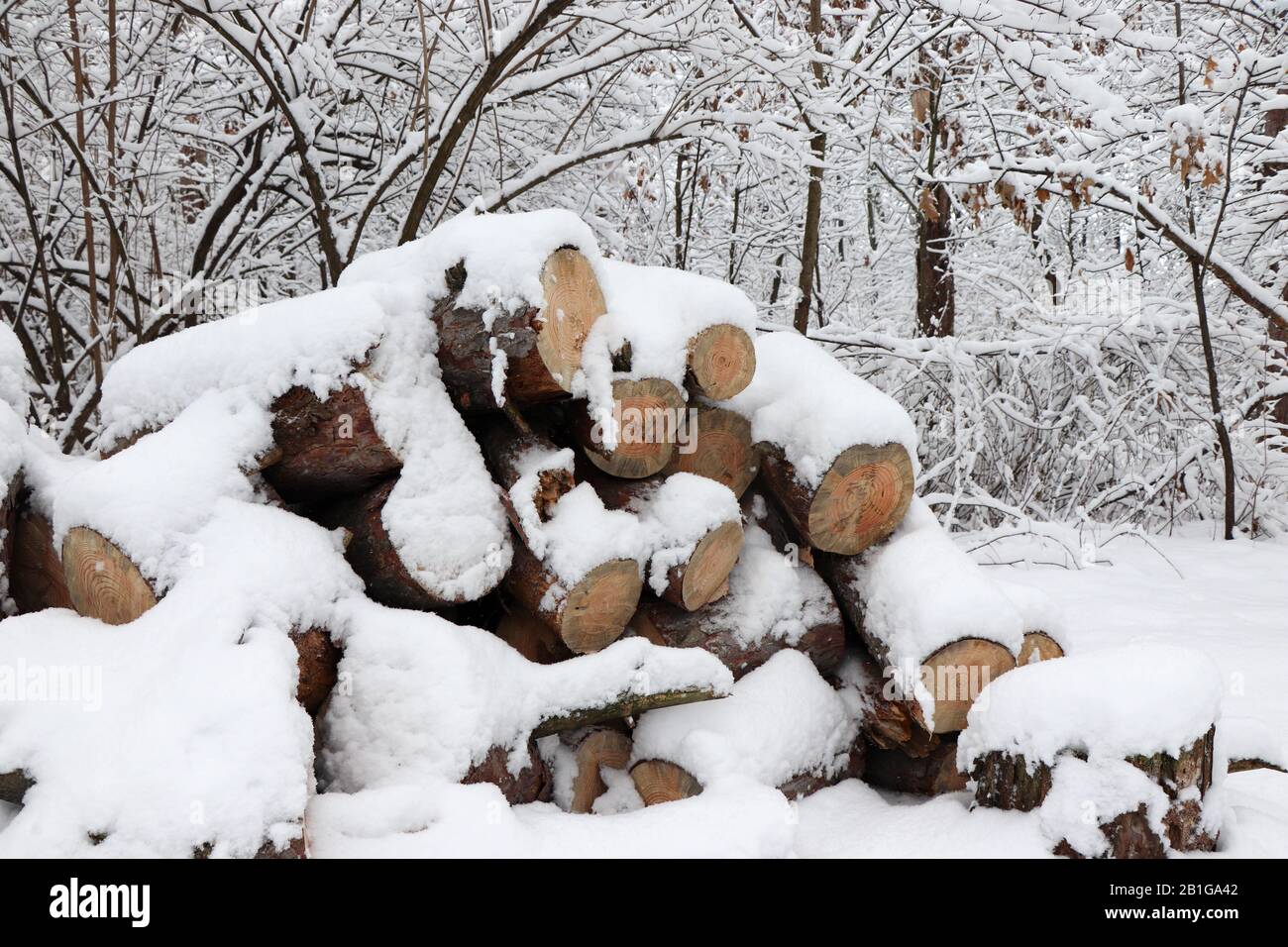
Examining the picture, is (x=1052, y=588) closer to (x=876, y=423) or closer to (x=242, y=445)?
(x=876, y=423)

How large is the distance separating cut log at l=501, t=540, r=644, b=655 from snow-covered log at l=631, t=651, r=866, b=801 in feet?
1.07

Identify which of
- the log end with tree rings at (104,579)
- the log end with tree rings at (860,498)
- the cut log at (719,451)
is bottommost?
the log end with tree rings at (104,579)

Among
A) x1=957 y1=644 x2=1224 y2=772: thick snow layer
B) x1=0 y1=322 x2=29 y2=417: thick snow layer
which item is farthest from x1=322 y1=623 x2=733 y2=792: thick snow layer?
x1=0 y1=322 x2=29 y2=417: thick snow layer

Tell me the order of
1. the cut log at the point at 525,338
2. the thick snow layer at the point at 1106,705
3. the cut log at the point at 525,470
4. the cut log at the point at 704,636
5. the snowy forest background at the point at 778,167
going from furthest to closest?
the snowy forest background at the point at 778,167 → the cut log at the point at 704,636 → the cut log at the point at 525,470 → the cut log at the point at 525,338 → the thick snow layer at the point at 1106,705

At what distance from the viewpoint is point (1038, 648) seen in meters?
2.75

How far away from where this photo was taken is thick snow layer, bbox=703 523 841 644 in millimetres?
2740

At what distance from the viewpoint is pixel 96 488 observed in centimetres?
229

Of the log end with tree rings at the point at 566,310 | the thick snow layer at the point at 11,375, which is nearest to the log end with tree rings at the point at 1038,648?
the log end with tree rings at the point at 566,310

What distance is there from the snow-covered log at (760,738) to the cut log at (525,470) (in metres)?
0.70

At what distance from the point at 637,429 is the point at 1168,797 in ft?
5.12

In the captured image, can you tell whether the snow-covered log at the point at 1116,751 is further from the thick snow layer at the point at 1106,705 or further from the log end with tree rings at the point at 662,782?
the log end with tree rings at the point at 662,782

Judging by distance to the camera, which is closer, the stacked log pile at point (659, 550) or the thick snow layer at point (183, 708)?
the thick snow layer at point (183, 708)

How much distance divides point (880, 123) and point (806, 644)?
3736 mm

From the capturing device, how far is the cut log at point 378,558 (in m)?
2.38
